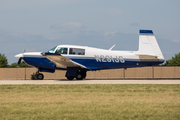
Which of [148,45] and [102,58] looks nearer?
[102,58]

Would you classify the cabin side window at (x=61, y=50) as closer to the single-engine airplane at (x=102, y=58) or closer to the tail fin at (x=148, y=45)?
the single-engine airplane at (x=102, y=58)

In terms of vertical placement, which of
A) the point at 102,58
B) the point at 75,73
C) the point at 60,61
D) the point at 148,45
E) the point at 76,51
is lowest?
the point at 75,73

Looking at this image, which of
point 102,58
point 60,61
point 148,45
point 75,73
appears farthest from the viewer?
point 148,45

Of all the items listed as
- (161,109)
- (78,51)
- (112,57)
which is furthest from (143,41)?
(161,109)

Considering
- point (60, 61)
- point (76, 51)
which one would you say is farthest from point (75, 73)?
point (76, 51)

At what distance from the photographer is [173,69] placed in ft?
96.5

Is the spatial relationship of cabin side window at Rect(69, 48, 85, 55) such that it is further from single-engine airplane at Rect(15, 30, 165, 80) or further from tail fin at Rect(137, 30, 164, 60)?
tail fin at Rect(137, 30, 164, 60)

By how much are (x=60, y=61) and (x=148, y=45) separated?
761 cm

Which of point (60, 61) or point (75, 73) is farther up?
point (60, 61)

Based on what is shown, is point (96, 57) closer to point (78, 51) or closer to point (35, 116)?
point (78, 51)

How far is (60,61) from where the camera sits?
19.8 m

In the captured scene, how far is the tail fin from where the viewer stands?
69.4 feet

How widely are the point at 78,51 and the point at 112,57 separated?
9.63 feet

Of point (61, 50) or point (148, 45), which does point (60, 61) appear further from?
point (148, 45)
